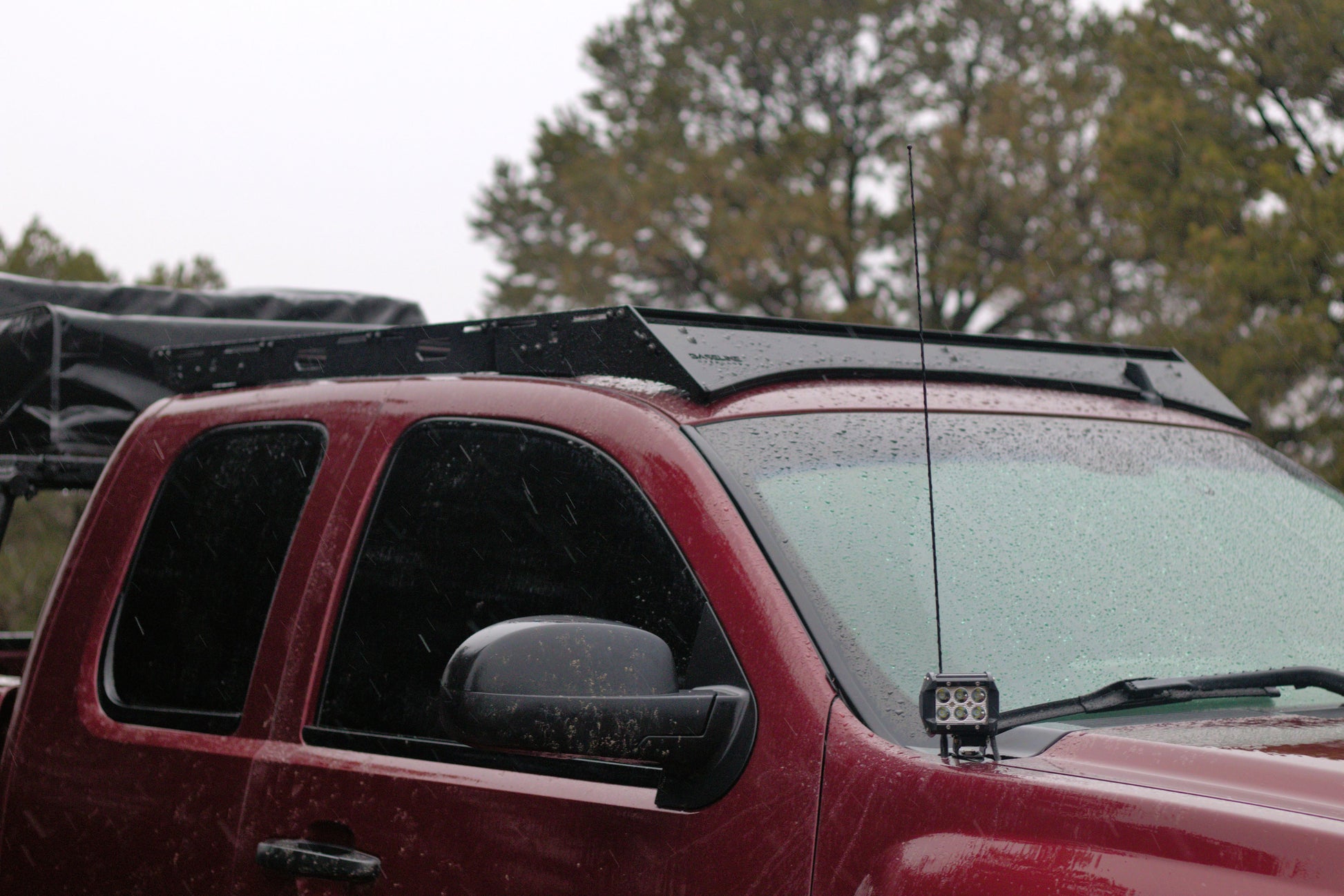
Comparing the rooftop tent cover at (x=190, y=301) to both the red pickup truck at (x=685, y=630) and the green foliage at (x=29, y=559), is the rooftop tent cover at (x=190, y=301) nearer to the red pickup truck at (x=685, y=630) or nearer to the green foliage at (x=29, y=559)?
the red pickup truck at (x=685, y=630)

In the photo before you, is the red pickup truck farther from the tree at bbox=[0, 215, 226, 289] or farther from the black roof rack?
the tree at bbox=[0, 215, 226, 289]

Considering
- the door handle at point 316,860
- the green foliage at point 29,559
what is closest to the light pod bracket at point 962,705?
the door handle at point 316,860

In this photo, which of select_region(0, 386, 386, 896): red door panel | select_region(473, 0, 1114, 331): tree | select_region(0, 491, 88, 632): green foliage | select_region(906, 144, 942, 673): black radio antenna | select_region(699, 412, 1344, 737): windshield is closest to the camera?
select_region(906, 144, 942, 673): black radio antenna

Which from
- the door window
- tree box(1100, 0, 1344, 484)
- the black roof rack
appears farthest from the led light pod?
tree box(1100, 0, 1344, 484)

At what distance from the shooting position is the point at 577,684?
220cm

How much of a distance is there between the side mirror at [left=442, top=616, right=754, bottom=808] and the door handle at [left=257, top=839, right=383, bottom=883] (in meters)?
0.59

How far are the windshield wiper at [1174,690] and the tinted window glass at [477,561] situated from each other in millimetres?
A: 550

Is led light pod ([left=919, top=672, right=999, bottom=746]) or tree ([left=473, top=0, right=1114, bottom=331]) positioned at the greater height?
tree ([left=473, top=0, right=1114, bottom=331])

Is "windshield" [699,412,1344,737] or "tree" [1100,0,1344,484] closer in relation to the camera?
"windshield" [699,412,1344,737]

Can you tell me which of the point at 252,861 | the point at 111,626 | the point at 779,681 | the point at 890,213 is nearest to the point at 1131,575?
the point at 779,681

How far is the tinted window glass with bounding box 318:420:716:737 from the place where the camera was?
8.57 feet

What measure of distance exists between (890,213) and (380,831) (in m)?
36.1

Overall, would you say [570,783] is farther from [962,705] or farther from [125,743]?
[125,743]

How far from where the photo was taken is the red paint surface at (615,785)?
1.94m
